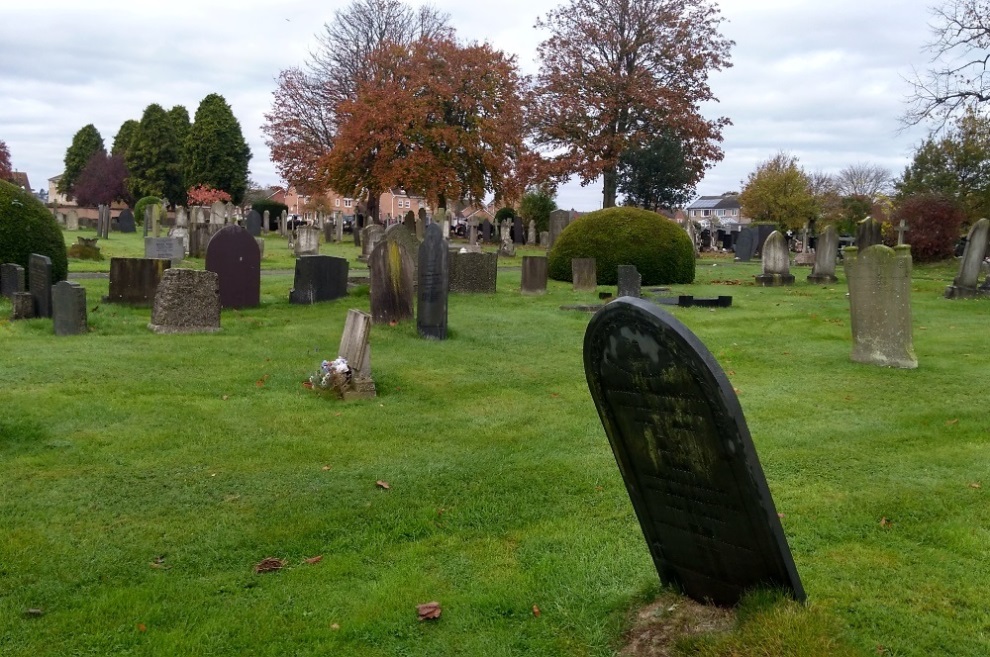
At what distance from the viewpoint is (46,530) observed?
4.84m

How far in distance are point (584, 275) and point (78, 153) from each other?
7817cm

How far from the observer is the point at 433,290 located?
1181 centimetres

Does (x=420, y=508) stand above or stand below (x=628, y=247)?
below

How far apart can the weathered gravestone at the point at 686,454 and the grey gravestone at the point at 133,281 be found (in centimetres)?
1227

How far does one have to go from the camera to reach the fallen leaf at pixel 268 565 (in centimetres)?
446

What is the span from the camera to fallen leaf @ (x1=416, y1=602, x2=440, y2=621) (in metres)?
3.91

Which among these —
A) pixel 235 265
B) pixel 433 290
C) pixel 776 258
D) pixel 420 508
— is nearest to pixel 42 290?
pixel 235 265

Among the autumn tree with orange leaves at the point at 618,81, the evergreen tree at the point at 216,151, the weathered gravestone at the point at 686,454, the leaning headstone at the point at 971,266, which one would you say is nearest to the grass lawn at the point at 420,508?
the weathered gravestone at the point at 686,454

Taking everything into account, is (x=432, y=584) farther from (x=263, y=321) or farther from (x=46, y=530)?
(x=263, y=321)

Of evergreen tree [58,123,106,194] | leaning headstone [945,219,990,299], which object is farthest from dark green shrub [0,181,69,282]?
evergreen tree [58,123,106,194]

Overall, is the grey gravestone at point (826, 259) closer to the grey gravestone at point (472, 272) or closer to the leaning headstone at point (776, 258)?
the leaning headstone at point (776, 258)

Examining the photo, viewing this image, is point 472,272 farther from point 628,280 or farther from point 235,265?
point 235,265

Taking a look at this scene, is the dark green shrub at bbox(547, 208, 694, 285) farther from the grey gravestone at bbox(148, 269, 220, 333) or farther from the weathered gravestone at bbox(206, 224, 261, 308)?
the grey gravestone at bbox(148, 269, 220, 333)

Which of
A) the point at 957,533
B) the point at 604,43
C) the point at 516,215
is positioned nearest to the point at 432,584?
the point at 957,533
